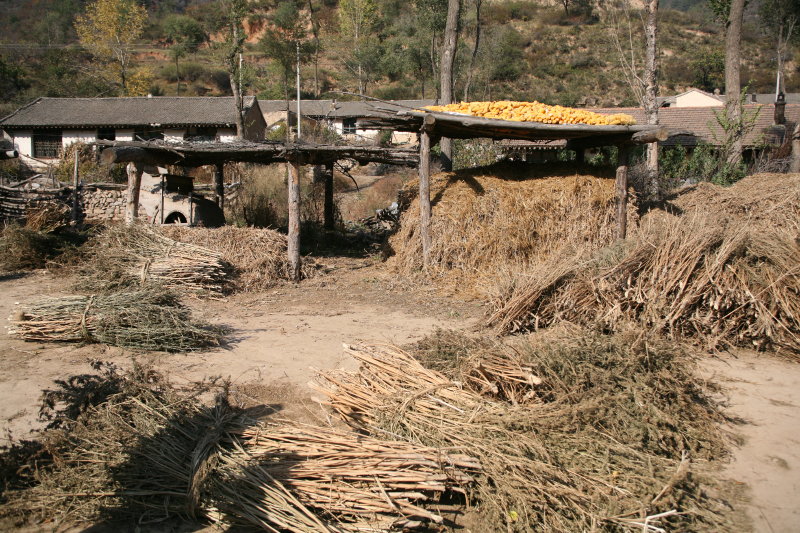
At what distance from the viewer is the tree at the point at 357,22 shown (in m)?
49.2

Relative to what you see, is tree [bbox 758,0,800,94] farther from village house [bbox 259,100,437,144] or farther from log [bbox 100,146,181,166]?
log [bbox 100,146,181,166]

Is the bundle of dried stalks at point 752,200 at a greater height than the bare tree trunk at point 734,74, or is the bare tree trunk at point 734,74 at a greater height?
the bare tree trunk at point 734,74

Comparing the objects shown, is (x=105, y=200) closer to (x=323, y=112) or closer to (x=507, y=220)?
(x=507, y=220)

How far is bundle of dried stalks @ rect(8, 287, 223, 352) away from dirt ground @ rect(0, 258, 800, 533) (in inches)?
5.6

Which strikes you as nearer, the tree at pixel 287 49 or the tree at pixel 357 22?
the tree at pixel 287 49

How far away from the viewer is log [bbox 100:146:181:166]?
32.1 ft

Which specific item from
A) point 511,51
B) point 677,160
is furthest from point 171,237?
point 511,51

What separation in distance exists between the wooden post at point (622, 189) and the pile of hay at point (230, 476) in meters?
8.16

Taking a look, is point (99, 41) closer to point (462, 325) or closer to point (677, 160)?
point (677, 160)

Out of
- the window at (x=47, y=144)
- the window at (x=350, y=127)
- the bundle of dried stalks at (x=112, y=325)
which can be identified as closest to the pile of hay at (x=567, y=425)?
the bundle of dried stalks at (x=112, y=325)

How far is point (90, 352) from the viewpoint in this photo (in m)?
6.36

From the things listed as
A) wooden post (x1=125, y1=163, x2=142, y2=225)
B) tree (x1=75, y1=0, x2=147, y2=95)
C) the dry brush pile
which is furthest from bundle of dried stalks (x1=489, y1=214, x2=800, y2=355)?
tree (x1=75, y1=0, x2=147, y2=95)

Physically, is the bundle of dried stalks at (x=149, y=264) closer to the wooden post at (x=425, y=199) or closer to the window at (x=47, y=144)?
the wooden post at (x=425, y=199)

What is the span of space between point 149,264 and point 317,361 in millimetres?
4411
